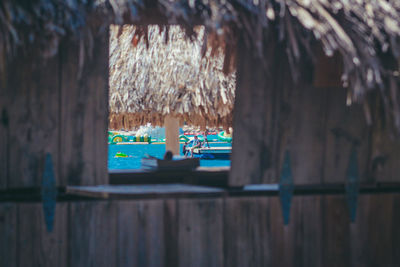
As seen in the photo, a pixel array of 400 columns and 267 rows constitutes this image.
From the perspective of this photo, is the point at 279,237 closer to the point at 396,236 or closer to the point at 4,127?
the point at 396,236

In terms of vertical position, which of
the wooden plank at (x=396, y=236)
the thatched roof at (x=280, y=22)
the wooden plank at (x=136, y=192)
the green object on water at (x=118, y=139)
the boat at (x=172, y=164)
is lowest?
the wooden plank at (x=396, y=236)

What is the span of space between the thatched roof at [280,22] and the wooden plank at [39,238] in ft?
2.55

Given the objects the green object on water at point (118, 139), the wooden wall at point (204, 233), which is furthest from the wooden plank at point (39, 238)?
the green object on water at point (118, 139)

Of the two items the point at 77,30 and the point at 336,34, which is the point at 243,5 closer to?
the point at 336,34

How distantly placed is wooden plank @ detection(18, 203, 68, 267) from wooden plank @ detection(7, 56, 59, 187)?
16 cm

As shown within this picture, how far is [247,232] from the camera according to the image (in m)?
2.63

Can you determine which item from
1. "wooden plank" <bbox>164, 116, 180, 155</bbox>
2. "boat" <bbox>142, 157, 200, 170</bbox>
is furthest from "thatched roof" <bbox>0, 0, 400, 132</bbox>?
"wooden plank" <bbox>164, 116, 180, 155</bbox>

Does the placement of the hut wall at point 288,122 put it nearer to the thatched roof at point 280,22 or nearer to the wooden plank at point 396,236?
the thatched roof at point 280,22

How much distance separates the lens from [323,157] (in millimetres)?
2643

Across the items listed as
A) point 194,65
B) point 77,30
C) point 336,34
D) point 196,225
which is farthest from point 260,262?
point 194,65

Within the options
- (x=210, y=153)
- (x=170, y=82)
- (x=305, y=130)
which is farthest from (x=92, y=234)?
(x=210, y=153)

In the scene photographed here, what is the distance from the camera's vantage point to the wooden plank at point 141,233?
253cm

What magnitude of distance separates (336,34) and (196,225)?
1.21m

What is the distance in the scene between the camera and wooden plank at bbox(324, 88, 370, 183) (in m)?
2.61
